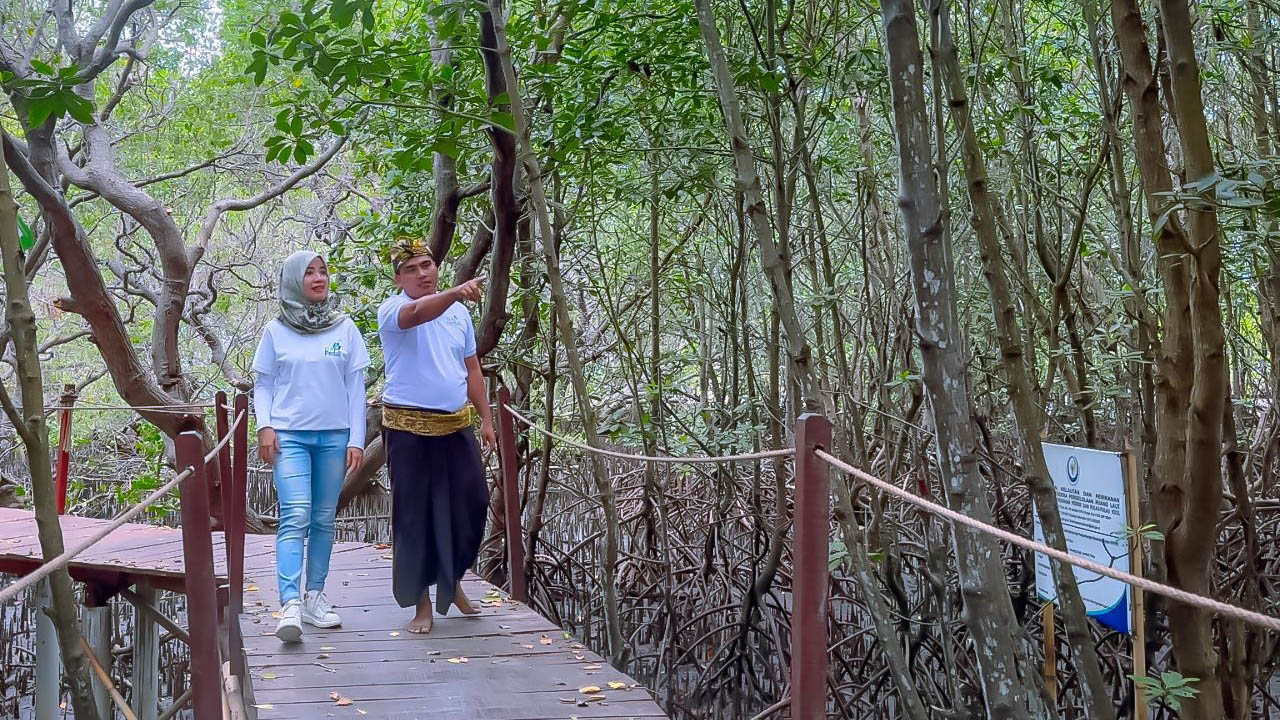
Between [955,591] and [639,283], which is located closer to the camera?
[955,591]

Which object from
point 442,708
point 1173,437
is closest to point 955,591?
point 1173,437

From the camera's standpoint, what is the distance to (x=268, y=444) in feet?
12.0

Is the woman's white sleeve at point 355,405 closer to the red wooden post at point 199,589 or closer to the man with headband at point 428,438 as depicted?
the man with headband at point 428,438

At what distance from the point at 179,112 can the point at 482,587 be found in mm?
6764

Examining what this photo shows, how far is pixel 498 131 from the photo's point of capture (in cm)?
485

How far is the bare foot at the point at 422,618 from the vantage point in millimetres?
3975

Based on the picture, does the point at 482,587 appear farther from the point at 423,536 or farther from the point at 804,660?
the point at 804,660

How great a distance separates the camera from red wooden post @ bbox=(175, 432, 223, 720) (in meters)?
2.47

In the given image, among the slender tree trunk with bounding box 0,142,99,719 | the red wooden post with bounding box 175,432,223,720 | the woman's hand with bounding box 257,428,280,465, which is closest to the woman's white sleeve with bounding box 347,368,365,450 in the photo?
the woman's hand with bounding box 257,428,280,465

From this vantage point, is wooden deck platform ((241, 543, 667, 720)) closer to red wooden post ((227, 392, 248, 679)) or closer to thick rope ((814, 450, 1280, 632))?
red wooden post ((227, 392, 248, 679))

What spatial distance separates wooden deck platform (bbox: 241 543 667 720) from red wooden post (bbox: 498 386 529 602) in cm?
20

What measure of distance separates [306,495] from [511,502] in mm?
1119

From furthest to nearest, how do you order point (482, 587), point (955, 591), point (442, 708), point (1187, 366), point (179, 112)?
point (179, 112) → point (955, 591) → point (482, 587) → point (442, 708) → point (1187, 366)

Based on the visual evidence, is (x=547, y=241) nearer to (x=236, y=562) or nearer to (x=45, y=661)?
(x=236, y=562)
